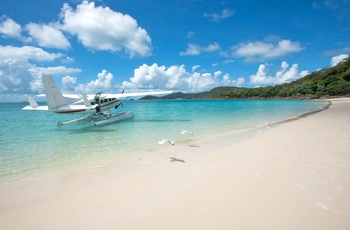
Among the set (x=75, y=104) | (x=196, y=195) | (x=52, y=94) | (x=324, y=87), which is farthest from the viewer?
(x=324, y=87)

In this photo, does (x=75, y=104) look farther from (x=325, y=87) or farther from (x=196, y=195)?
(x=325, y=87)

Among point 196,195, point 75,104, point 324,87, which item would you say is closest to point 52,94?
point 75,104

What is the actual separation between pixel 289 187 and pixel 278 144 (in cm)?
391

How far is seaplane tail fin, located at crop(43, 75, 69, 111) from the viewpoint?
1546cm

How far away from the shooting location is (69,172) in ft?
17.9

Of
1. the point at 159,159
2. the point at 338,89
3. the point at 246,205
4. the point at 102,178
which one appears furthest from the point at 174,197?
the point at 338,89

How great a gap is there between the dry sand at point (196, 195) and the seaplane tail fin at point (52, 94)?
12.8 meters

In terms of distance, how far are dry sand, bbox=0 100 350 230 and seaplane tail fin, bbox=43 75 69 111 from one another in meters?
12.8

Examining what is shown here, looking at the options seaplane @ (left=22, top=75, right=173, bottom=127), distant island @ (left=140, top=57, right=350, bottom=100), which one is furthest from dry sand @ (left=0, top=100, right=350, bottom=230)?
distant island @ (left=140, top=57, right=350, bottom=100)

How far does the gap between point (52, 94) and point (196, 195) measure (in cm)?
1600

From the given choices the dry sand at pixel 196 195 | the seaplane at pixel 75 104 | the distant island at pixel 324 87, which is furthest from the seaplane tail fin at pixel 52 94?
the distant island at pixel 324 87

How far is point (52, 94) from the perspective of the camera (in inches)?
621

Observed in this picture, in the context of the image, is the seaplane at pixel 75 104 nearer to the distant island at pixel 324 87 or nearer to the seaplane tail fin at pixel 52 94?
the seaplane tail fin at pixel 52 94

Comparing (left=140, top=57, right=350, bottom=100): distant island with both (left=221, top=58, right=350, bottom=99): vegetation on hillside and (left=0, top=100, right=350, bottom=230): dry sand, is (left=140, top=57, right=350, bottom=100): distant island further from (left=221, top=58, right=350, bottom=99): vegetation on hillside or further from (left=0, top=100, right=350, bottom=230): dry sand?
(left=0, top=100, right=350, bottom=230): dry sand
